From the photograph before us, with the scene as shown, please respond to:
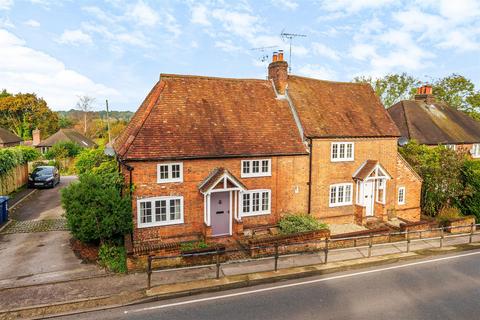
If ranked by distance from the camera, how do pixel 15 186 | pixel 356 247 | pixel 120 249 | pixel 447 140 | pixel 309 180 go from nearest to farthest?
pixel 120 249 → pixel 356 247 → pixel 309 180 → pixel 15 186 → pixel 447 140

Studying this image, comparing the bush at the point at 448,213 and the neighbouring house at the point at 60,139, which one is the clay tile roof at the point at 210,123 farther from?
the neighbouring house at the point at 60,139

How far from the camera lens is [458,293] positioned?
1077 centimetres

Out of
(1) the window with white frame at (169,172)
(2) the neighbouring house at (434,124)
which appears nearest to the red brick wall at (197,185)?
(1) the window with white frame at (169,172)

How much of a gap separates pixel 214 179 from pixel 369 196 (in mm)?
11254

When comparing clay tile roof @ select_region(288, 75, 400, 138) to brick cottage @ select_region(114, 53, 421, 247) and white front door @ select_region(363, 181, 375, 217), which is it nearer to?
brick cottage @ select_region(114, 53, 421, 247)

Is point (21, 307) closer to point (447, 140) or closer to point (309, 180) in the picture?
point (309, 180)

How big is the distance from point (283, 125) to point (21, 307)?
14861mm

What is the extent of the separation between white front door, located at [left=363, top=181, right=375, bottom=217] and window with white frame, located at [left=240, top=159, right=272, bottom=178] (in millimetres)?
7449

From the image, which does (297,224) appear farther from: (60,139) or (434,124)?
(60,139)

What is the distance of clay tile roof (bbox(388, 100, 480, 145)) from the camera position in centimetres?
2930

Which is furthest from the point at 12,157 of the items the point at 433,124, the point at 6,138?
the point at 433,124

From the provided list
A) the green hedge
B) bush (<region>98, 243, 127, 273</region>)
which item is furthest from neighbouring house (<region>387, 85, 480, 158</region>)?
the green hedge

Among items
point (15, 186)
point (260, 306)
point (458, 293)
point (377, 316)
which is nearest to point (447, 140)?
point (458, 293)

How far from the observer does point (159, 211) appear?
49.8 feet
